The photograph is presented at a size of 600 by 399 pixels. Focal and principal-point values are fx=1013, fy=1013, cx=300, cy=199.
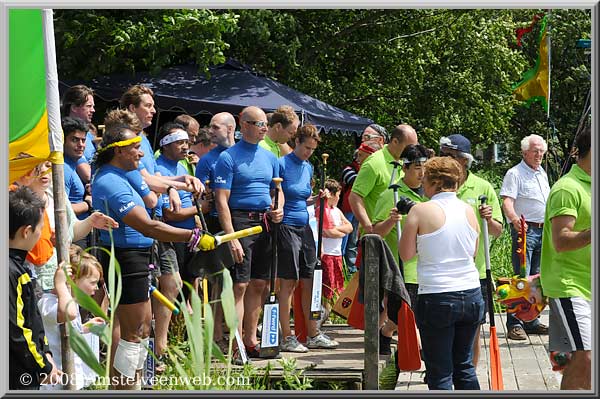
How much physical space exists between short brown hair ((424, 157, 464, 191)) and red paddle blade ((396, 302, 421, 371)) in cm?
134

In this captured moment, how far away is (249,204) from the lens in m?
7.85

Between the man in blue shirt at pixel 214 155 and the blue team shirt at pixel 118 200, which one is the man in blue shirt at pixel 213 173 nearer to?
the man in blue shirt at pixel 214 155

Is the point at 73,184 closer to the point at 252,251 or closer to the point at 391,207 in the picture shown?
the point at 252,251

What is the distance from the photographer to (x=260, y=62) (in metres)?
18.5

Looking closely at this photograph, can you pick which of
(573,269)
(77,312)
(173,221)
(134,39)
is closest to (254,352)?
(173,221)

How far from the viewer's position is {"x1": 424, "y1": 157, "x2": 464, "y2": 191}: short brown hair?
20.4ft

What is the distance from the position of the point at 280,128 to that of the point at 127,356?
10.0 feet

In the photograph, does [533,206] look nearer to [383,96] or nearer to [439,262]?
[439,262]

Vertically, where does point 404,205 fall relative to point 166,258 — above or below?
above

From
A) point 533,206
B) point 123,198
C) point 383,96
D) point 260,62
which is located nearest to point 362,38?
point 383,96

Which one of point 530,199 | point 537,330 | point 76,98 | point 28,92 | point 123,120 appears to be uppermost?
point 28,92

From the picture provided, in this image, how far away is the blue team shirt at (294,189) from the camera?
834 centimetres

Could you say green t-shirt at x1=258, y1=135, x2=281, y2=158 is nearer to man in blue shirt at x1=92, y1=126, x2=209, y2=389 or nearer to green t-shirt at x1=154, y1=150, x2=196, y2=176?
green t-shirt at x1=154, y1=150, x2=196, y2=176

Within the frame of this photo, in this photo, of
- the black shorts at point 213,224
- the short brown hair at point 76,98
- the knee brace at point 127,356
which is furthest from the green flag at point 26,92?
the black shorts at point 213,224
